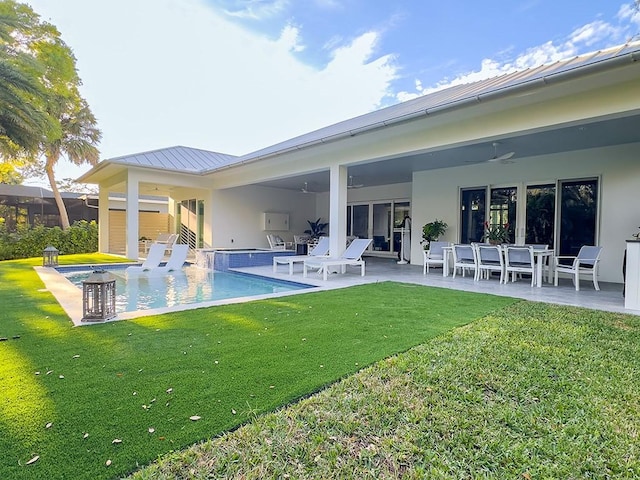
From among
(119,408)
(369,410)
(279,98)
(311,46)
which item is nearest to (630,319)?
→ (369,410)

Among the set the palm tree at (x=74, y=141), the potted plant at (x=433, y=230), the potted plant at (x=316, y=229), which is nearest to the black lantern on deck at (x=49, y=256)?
the palm tree at (x=74, y=141)

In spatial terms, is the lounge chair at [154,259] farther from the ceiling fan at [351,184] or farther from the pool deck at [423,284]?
the ceiling fan at [351,184]

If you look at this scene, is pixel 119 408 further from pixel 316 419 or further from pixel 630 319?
pixel 630 319

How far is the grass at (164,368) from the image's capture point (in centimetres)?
202

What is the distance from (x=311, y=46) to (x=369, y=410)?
12.9m

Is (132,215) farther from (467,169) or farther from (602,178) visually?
(602,178)

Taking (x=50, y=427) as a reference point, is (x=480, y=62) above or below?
above

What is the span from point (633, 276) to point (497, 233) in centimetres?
436

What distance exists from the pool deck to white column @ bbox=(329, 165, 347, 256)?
3.04 feet

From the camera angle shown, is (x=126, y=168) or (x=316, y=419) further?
(x=126, y=168)

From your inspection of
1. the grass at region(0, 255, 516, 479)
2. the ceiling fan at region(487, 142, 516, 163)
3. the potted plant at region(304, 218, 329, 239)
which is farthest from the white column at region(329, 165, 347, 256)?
the potted plant at region(304, 218, 329, 239)

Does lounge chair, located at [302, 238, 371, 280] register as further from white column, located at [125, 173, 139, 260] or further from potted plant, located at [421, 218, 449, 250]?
white column, located at [125, 173, 139, 260]

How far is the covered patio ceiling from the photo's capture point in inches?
281

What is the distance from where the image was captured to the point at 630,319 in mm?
4848
